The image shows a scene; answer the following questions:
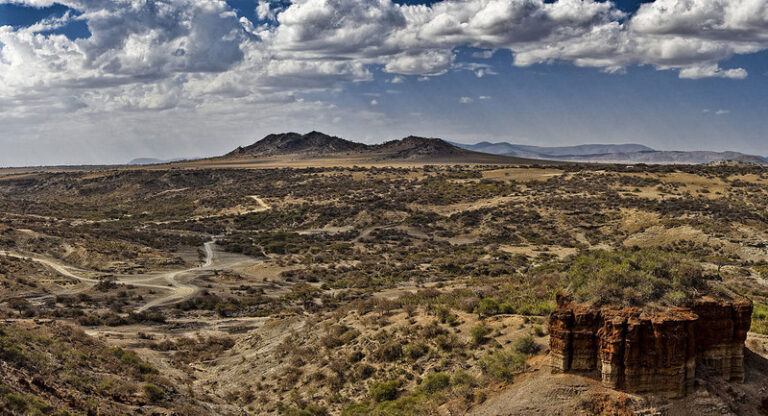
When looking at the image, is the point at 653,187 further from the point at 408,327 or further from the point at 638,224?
the point at 408,327

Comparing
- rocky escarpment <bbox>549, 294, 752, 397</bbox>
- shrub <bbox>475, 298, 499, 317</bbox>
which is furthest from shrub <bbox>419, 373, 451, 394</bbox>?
rocky escarpment <bbox>549, 294, 752, 397</bbox>

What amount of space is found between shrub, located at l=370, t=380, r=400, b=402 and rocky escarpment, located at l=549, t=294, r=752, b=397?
22.5ft

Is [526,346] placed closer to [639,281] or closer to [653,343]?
[639,281]

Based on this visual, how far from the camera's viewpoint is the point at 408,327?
22.3 meters

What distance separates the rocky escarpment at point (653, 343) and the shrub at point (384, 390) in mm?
6844

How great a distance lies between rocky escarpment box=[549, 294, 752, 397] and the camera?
1225 cm

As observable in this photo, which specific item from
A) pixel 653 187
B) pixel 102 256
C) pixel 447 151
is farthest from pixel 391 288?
pixel 447 151

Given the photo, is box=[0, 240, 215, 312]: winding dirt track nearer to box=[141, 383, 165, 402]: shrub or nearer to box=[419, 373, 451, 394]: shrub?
box=[141, 383, 165, 402]: shrub

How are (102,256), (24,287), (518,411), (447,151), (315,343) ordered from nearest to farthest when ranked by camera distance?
(518,411)
(315,343)
(24,287)
(102,256)
(447,151)

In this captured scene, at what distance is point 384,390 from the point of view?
61.0 feet

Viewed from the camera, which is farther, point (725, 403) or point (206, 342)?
point (206, 342)

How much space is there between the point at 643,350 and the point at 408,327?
11336 millimetres

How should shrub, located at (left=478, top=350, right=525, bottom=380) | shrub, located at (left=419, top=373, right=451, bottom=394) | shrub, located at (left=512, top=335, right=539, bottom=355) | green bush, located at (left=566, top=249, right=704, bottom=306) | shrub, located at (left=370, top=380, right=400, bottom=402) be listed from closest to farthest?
green bush, located at (left=566, top=249, right=704, bottom=306) → shrub, located at (left=478, top=350, right=525, bottom=380) → shrub, located at (left=512, top=335, right=539, bottom=355) → shrub, located at (left=419, top=373, right=451, bottom=394) → shrub, located at (left=370, top=380, right=400, bottom=402)

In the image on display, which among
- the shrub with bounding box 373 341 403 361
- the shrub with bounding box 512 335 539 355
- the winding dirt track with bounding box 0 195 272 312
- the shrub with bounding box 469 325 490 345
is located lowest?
the winding dirt track with bounding box 0 195 272 312
